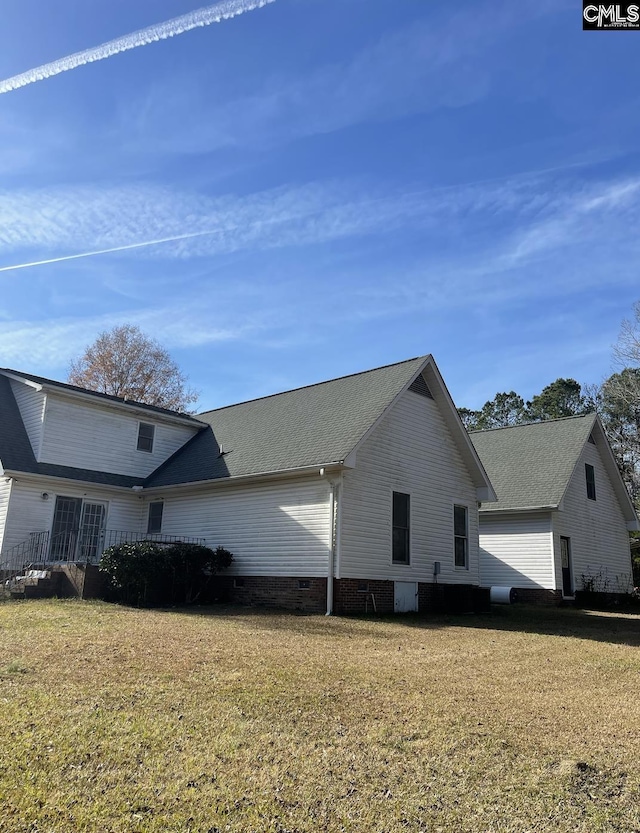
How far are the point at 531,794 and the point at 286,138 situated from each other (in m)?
7.71

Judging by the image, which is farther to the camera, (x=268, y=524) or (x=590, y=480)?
(x=590, y=480)

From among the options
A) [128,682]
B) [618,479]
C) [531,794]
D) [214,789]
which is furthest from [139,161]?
[618,479]

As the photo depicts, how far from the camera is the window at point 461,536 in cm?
1908

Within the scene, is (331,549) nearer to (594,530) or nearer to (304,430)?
(304,430)

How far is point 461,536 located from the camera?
1931 cm

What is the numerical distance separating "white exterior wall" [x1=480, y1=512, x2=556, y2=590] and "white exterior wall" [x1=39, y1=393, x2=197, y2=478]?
1129 cm

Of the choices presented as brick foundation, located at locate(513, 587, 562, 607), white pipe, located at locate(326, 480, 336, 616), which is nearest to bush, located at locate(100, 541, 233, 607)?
white pipe, located at locate(326, 480, 336, 616)

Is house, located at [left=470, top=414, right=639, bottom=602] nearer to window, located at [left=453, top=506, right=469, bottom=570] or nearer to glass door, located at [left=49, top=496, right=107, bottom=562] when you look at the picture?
window, located at [left=453, top=506, right=469, bottom=570]

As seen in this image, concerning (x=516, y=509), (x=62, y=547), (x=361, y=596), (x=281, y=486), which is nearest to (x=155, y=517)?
(x=62, y=547)

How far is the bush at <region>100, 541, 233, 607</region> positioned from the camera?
14812mm

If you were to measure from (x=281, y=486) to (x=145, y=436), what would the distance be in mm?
6876

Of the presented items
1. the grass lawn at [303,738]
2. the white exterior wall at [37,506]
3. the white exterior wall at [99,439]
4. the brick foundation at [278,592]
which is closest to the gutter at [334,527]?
the brick foundation at [278,592]

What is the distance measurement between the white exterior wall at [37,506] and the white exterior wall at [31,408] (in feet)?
3.75

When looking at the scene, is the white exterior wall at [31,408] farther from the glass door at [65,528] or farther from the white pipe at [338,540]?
the white pipe at [338,540]
